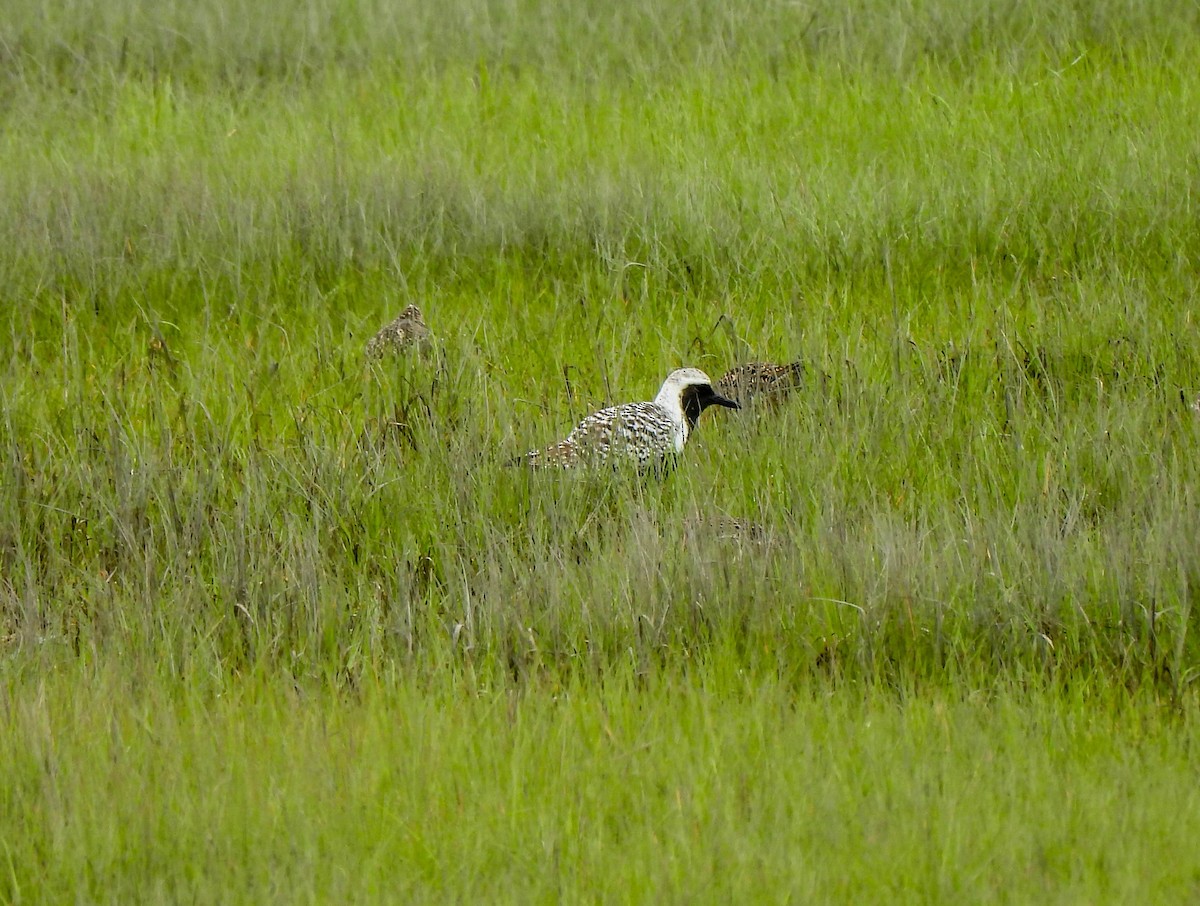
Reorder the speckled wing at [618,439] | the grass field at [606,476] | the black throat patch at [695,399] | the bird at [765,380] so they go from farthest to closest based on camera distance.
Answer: the black throat patch at [695,399]
the bird at [765,380]
the speckled wing at [618,439]
the grass field at [606,476]

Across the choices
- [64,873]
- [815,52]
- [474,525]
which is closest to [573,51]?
[815,52]

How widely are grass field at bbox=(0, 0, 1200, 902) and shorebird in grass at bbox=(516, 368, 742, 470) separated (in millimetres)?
137

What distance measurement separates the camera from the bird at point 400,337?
6117 mm

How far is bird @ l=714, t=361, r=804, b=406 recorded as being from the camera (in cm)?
567

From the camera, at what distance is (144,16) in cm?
1050

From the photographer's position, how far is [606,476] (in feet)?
16.2

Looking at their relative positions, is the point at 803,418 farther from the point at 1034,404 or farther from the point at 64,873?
the point at 64,873

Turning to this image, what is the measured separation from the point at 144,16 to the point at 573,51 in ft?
11.0

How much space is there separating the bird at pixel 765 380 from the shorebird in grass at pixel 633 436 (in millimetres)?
114

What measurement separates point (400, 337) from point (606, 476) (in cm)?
168

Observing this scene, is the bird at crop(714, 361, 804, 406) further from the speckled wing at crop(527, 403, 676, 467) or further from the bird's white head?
the speckled wing at crop(527, 403, 676, 467)

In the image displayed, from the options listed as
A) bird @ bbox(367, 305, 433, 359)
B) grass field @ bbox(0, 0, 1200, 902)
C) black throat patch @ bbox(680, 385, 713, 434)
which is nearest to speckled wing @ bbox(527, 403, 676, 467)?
grass field @ bbox(0, 0, 1200, 902)

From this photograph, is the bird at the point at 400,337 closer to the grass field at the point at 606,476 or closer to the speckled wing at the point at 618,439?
the grass field at the point at 606,476

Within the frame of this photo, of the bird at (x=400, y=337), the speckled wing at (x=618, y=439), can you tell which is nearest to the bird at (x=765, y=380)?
the speckled wing at (x=618, y=439)
